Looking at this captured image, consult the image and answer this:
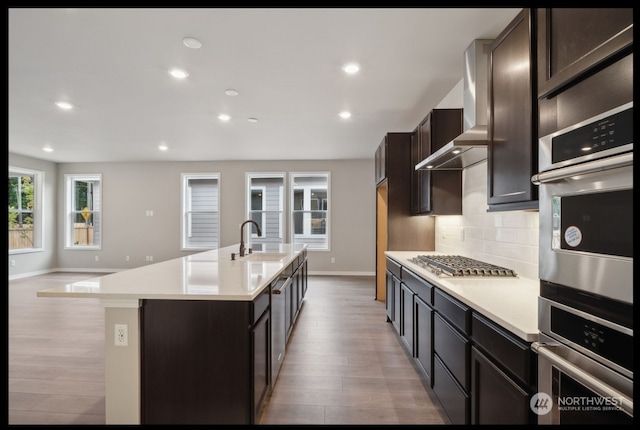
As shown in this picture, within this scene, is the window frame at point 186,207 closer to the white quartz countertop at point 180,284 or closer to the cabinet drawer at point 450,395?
the white quartz countertop at point 180,284

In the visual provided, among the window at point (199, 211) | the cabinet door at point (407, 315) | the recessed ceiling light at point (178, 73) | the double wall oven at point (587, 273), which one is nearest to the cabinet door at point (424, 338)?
the cabinet door at point (407, 315)

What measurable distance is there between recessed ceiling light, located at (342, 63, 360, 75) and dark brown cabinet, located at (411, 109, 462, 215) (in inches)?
35.8

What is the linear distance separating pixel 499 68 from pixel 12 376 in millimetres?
4214

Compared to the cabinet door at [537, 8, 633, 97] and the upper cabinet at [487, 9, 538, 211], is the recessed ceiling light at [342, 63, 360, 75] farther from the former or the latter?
the cabinet door at [537, 8, 633, 97]

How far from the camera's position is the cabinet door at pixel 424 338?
211cm

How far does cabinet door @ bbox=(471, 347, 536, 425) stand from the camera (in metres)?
1.12

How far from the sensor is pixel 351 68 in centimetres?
273

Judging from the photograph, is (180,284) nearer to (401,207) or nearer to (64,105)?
(401,207)

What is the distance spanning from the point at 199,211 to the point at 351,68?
5897 mm

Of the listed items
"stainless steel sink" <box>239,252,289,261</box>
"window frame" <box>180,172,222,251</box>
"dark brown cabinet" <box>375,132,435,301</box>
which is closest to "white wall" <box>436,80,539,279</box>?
"dark brown cabinet" <box>375,132,435,301</box>

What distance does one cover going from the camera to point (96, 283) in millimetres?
1752

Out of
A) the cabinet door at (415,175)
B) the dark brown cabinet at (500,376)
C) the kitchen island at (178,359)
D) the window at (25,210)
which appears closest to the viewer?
the dark brown cabinet at (500,376)

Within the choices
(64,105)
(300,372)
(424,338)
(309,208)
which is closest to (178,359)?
(300,372)

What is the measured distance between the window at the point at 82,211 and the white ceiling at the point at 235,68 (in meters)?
2.67
